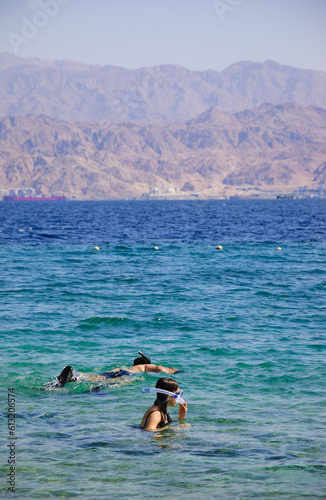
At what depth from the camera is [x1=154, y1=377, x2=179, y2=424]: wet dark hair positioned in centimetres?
1241

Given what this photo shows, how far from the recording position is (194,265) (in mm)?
42844

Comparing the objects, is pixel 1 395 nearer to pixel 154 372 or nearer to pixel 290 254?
pixel 154 372

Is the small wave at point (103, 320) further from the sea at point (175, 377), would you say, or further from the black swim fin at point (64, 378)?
the black swim fin at point (64, 378)

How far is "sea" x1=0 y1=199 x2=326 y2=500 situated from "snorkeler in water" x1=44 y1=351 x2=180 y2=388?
0.17 metres

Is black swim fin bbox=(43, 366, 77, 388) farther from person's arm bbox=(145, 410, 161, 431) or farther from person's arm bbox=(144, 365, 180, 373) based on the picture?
person's arm bbox=(145, 410, 161, 431)

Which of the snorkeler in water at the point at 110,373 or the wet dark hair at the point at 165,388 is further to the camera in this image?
the snorkeler in water at the point at 110,373

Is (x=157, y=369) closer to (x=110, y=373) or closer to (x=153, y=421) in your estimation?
(x=110, y=373)

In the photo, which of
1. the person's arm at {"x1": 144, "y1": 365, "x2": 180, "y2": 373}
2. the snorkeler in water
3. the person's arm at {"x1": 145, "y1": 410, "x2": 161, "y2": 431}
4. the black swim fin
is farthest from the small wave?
the person's arm at {"x1": 145, "y1": 410, "x2": 161, "y2": 431}

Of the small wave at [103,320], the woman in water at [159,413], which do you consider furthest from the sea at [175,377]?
the woman in water at [159,413]

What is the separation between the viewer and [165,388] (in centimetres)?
1243

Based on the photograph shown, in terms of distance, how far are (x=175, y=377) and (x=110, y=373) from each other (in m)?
1.82

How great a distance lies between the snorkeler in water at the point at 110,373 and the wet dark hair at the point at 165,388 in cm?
291

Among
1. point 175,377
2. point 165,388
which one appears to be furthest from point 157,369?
point 165,388

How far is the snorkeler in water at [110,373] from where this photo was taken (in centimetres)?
1569
